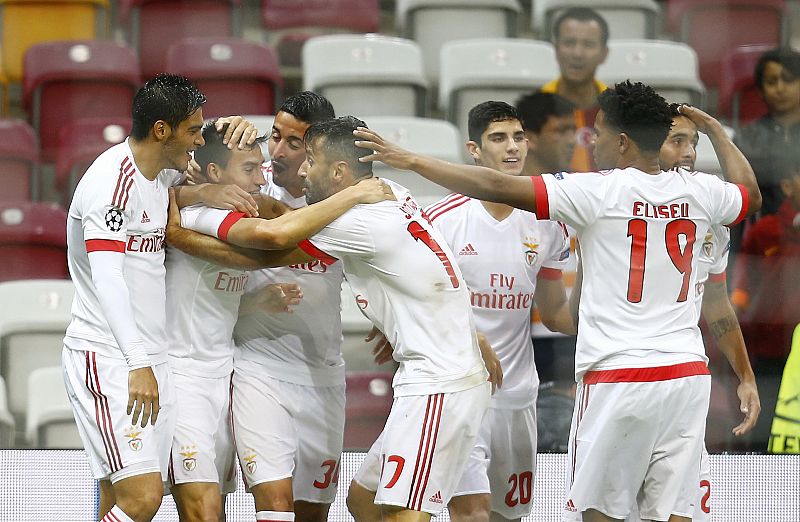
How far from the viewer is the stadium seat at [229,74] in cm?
802

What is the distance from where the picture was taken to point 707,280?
17.0 feet

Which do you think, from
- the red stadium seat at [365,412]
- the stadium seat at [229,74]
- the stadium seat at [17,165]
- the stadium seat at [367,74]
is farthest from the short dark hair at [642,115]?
the stadium seat at [17,165]

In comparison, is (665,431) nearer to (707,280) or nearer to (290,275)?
(707,280)

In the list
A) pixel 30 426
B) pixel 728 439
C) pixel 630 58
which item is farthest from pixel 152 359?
pixel 630 58

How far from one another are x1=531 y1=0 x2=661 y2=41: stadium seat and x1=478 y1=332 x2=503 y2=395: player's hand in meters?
4.04

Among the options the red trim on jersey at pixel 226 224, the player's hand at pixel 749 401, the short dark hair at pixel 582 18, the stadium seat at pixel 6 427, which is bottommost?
the stadium seat at pixel 6 427

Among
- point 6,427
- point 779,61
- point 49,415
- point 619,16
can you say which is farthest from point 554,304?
point 619,16

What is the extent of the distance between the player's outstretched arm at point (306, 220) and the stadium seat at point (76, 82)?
12.1 ft

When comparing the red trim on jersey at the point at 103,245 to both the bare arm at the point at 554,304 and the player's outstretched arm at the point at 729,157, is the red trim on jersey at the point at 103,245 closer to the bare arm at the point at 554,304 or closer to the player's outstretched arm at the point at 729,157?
the bare arm at the point at 554,304

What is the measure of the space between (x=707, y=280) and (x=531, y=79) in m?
3.01

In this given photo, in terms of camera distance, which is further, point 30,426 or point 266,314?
point 30,426

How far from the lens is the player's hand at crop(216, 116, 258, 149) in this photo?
4867 mm

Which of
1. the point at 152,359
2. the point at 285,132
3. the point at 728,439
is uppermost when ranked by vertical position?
the point at 285,132

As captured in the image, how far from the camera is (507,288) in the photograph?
532 centimetres
